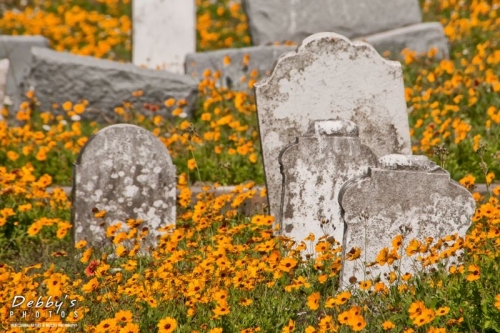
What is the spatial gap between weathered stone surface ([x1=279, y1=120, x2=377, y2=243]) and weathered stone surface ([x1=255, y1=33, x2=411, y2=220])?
39cm

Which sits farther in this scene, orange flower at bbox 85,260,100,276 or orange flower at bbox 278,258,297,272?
orange flower at bbox 85,260,100,276

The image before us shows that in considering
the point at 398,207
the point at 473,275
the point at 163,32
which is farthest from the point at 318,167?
the point at 163,32

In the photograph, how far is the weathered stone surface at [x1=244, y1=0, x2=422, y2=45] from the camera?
10.2 meters

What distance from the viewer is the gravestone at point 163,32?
33.7 ft

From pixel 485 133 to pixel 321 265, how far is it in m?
3.37

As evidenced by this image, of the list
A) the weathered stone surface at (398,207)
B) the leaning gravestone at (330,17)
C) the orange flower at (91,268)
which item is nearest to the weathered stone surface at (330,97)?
the weathered stone surface at (398,207)

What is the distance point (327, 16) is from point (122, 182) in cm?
482

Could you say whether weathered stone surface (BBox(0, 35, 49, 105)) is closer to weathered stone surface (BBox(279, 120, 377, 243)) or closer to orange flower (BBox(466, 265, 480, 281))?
weathered stone surface (BBox(279, 120, 377, 243))

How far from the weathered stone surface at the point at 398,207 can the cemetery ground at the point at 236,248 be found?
0.09m

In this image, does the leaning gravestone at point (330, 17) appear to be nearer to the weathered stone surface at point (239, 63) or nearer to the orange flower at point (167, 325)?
the weathered stone surface at point (239, 63)

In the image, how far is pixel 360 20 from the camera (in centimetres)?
1022

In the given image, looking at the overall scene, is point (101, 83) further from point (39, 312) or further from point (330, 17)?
point (39, 312)

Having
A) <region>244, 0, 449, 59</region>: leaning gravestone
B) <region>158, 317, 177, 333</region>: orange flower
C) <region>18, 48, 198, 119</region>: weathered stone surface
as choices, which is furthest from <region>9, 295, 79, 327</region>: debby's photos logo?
<region>244, 0, 449, 59</region>: leaning gravestone

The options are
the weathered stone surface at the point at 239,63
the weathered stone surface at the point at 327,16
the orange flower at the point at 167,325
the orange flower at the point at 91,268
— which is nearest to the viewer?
the orange flower at the point at 167,325
